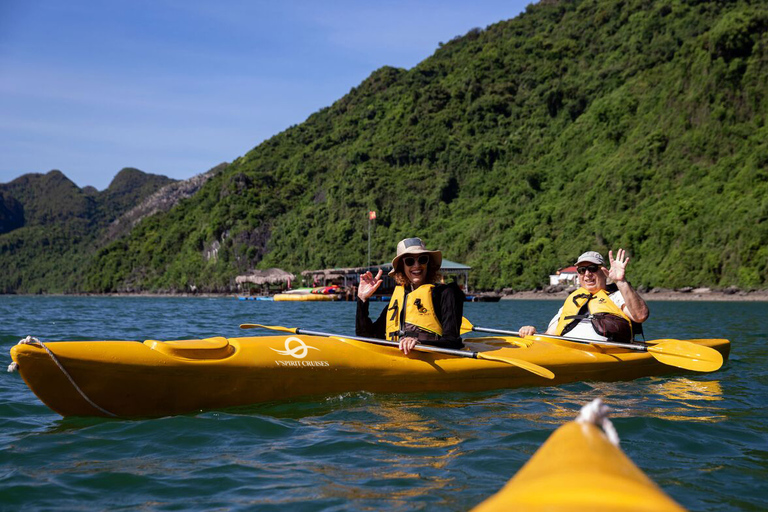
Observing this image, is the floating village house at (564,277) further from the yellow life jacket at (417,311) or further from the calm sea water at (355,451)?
the yellow life jacket at (417,311)

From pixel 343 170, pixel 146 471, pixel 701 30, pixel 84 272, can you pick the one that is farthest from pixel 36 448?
pixel 84 272

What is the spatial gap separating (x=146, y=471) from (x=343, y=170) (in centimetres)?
9455

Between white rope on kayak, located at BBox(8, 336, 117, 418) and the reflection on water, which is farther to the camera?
the reflection on water

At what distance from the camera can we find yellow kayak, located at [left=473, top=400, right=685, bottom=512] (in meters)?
1.71

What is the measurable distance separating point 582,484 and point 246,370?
4.39 metres

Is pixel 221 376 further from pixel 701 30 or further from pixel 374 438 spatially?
pixel 701 30

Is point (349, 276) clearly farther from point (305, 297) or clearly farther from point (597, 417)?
point (597, 417)

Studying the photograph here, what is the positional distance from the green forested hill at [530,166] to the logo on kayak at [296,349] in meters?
43.8

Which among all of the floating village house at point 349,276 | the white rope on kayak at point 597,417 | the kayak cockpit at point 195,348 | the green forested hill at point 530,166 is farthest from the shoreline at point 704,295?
the white rope on kayak at point 597,417

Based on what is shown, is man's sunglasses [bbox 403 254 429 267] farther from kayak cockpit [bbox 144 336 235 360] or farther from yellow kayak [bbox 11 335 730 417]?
kayak cockpit [bbox 144 336 235 360]

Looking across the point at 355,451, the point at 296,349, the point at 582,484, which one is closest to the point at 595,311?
the point at 296,349

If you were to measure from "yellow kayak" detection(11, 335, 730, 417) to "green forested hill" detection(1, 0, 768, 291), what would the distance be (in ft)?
137

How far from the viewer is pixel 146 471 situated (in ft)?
13.3

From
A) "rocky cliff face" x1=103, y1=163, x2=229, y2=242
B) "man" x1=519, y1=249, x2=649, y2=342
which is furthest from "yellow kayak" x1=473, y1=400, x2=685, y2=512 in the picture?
"rocky cliff face" x1=103, y1=163, x2=229, y2=242
